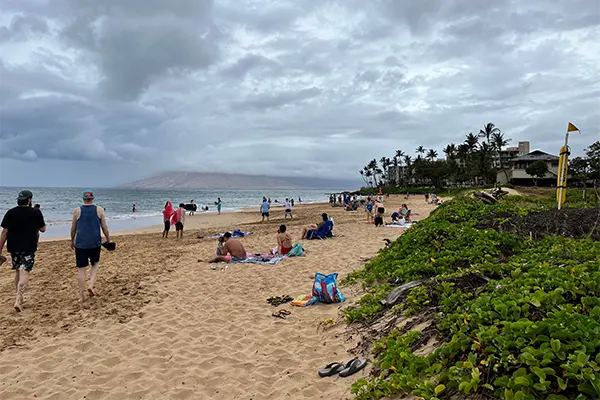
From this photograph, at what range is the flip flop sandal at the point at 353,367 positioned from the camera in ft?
11.8

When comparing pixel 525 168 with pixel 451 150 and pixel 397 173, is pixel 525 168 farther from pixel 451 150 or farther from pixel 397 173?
pixel 397 173

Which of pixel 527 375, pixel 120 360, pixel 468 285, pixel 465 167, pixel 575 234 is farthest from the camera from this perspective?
pixel 465 167

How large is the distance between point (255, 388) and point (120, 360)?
1817mm

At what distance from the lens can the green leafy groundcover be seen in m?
2.17

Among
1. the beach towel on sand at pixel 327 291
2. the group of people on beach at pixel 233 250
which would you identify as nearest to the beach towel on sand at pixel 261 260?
the group of people on beach at pixel 233 250

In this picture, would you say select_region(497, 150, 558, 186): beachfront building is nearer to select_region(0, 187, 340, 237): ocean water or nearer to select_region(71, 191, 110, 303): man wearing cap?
select_region(0, 187, 340, 237): ocean water

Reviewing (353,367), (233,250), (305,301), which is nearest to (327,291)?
(305,301)

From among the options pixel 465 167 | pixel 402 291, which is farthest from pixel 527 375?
pixel 465 167

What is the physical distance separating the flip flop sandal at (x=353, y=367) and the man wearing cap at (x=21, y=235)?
204 inches

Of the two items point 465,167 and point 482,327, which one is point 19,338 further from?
point 465,167

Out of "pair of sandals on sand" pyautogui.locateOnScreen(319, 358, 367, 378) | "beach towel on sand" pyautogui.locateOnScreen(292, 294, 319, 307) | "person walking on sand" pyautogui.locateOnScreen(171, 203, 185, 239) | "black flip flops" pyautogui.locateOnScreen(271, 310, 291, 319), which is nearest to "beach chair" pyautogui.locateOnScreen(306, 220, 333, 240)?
"person walking on sand" pyautogui.locateOnScreen(171, 203, 185, 239)

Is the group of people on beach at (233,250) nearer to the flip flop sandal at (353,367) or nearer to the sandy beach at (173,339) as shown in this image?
the sandy beach at (173,339)

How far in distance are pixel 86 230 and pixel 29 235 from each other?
85cm

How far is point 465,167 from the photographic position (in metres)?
71.9
